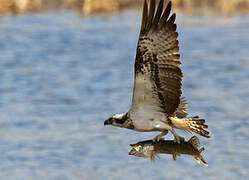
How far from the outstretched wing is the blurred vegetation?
40.3 feet

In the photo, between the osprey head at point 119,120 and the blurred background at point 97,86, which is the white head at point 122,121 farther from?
the blurred background at point 97,86

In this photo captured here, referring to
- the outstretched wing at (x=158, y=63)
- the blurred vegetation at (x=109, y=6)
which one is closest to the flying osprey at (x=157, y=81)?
the outstretched wing at (x=158, y=63)

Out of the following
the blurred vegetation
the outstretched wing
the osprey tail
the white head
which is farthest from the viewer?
the blurred vegetation

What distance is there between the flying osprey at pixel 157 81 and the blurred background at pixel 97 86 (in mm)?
3128

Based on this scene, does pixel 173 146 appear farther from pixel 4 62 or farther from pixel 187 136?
pixel 4 62

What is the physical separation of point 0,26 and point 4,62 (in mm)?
3034

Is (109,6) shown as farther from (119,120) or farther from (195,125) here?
(195,125)

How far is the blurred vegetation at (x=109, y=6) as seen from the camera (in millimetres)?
18281

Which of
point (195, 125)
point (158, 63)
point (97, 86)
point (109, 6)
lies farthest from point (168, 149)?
point (109, 6)

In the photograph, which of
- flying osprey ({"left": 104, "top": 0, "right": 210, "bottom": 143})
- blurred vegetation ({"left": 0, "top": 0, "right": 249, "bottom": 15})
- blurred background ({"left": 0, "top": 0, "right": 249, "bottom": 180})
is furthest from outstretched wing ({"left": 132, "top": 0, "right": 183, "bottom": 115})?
blurred vegetation ({"left": 0, "top": 0, "right": 249, "bottom": 15})

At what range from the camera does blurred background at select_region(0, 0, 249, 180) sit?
9508 mm

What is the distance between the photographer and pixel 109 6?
18625mm

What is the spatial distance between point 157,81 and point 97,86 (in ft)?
25.2

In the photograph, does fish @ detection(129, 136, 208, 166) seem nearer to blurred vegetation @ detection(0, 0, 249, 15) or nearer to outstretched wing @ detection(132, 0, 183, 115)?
outstretched wing @ detection(132, 0, 183, 115)
